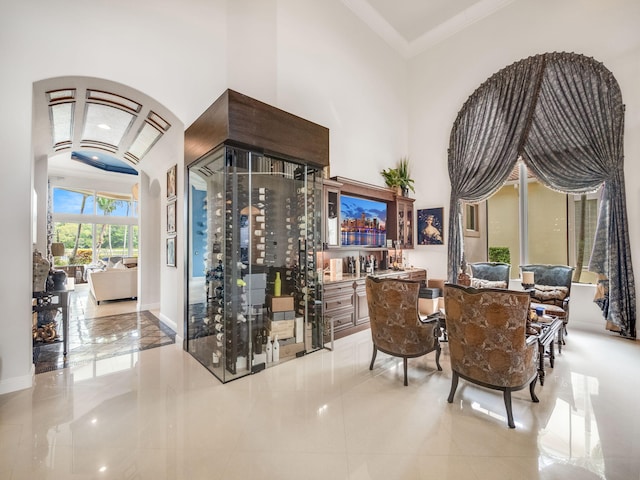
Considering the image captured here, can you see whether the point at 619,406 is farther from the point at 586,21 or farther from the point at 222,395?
the point at 586,21

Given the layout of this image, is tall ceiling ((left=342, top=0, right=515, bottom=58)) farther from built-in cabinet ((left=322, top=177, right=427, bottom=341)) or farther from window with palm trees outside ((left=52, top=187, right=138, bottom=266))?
window with palm trees outside ((left=52, top=187, right=138, bottom=266))

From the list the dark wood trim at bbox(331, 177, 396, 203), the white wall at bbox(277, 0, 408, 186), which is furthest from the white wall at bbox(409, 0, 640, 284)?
the dark wood trim at bbox(331, 177, 396, 203)

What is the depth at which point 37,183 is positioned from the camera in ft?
17.6

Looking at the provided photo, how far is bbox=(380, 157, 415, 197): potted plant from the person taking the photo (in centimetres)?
629

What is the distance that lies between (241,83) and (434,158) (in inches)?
176

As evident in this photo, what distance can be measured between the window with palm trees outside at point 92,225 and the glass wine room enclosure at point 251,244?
10.2 meters

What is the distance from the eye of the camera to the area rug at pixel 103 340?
3637mm

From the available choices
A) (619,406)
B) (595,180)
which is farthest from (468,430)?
(595,180)

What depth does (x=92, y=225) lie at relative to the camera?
11.9 meters

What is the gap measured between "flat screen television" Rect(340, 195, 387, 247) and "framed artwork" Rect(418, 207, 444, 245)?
1.09 m

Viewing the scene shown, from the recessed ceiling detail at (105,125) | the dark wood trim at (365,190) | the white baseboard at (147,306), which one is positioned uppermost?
the recessed ceiling detail at (105,125)

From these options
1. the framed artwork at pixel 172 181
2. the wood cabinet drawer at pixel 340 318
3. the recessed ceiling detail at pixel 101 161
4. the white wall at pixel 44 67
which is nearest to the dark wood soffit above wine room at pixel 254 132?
the white wall at pixel 44 67

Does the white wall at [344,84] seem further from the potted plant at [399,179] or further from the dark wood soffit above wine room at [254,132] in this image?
the dark wood soffit above wine room at [254,132]

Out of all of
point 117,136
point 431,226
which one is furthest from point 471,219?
point 117,136
